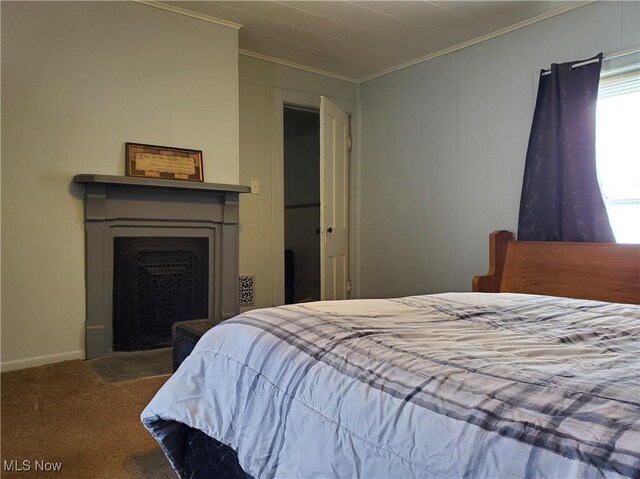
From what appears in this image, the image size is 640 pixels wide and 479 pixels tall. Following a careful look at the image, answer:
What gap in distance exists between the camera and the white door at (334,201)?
390 centimetres

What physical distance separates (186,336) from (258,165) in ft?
8.53

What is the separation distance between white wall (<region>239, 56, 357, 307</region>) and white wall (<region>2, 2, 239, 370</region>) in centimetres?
70

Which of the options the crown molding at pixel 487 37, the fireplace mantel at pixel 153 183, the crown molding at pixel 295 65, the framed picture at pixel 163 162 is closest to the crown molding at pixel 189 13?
the crown molding at pixel 295 65

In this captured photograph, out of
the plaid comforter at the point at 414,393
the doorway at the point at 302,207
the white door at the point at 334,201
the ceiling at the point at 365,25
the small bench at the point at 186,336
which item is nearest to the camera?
the plaid comforter at the point at 414,393

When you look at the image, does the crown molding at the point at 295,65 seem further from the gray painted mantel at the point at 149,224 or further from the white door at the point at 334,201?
the gray painted mantel at the point at 149,224

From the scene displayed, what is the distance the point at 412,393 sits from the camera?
2.40 ft

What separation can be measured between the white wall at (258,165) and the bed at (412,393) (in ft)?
8.20

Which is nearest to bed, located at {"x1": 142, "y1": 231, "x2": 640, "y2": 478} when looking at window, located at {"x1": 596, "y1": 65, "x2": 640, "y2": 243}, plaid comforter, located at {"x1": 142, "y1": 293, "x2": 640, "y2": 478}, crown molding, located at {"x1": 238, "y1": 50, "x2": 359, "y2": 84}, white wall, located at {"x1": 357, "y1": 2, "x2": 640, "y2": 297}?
plaid comforter, located at {"x1": 142, "y1": 293, "x2": 640, "y2": 478}

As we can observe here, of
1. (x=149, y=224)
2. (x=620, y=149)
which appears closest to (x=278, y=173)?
(x=149, y=224)

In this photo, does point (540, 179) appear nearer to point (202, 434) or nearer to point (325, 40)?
point (325, 40)

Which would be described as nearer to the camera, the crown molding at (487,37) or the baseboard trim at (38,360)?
the baseboard trim at (38,360)

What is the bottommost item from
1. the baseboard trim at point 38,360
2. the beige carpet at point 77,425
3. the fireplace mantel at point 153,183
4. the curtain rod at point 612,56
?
the beige carpet at point 77,425

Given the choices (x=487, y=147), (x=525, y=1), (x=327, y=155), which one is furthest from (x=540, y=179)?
(x=327, y=155)

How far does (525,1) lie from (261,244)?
250 centimetres
